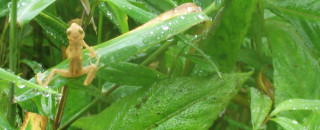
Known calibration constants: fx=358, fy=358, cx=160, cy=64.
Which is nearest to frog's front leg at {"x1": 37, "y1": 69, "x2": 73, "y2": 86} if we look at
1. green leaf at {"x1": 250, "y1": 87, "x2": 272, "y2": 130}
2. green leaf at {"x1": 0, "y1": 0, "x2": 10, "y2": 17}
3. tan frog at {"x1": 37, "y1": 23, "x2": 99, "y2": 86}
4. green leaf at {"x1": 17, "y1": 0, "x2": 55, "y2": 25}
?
tan frog at {"x1": 37, "y1": 23, "x2": 99, "y2": 86}

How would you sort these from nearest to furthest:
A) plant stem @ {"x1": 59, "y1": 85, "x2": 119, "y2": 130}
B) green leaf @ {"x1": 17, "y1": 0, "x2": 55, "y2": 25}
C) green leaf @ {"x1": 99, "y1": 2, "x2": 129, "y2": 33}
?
green leaf @ {"x1": 17, "y1": 0, "x2": 55, "y2": 25}
green leaf @ {"x1": 99, "y1": 2, "x2": 129, "y2": 33}
plant stem @ {"x1": 59, "y1": 85, "x2": 119, "y2": 130}

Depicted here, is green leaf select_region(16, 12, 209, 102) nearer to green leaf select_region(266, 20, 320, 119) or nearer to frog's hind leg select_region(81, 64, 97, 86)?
frog's hind leg select_region(81, 64, 97, 86)

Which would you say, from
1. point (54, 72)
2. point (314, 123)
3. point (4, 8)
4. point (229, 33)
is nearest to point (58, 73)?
point (54, 72)

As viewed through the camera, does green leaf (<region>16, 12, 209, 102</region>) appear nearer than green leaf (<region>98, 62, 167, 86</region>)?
Yes

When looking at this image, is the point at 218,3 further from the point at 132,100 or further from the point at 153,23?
the point at 132,100

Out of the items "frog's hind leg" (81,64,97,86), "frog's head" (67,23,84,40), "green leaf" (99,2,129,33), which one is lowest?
"frog's hind leg" (81,64,97,86)

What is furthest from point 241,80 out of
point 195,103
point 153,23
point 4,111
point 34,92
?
point 4,111

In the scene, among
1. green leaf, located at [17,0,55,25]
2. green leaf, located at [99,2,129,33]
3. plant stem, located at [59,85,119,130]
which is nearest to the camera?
green leaf, located at [17,0,55,25]
